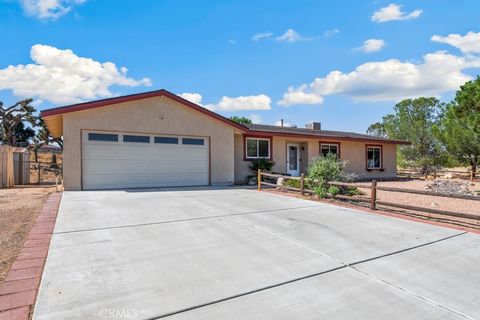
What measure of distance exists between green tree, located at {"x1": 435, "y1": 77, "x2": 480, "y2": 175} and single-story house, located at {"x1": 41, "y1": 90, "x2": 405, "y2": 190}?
12354 millimetres

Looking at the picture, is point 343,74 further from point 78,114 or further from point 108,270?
point 108,270

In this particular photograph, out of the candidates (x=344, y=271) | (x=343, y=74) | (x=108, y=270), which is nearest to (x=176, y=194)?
(x=108, y=270)

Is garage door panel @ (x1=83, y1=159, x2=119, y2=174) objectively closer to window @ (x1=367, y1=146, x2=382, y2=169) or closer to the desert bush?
the desert bush

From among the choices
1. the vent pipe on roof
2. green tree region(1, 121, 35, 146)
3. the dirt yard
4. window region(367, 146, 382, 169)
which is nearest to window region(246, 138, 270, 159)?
the vent pipe on roof

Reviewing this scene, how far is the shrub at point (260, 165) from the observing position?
638 inches

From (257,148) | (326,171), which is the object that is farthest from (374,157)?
(326,171)

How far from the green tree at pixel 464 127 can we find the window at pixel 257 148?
39.8 feet

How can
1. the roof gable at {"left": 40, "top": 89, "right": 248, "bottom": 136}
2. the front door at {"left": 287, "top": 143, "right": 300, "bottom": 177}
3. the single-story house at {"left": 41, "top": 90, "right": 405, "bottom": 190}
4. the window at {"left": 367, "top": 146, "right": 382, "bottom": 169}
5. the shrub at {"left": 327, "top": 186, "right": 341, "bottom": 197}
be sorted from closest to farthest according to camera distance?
the shrub at {"left": 327, "top": 186, "right": 341, "bottom": 197}
the roof gable at {"left": 40, "top": 89, "right": 248, "bottom": 136}
the single-story house at {"left": 41, "top": 90, "right": 405, "bottom": 190}
the front door at {"left": 287, "top": 143, "right": 300, "bottom": 177}
the window at {"left": 367, "top": 146, "right": 382, "bottom": 169}

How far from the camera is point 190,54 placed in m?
16.4

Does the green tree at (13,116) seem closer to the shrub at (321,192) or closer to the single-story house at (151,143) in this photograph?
the single-story house at (151,143)

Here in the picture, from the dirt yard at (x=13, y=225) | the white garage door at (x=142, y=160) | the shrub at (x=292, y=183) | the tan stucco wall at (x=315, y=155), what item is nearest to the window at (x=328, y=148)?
the tan stucco wall at (x=315, y=155)

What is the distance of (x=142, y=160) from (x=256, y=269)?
33.8 feet

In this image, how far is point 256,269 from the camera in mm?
3996

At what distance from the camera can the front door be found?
18.6m
